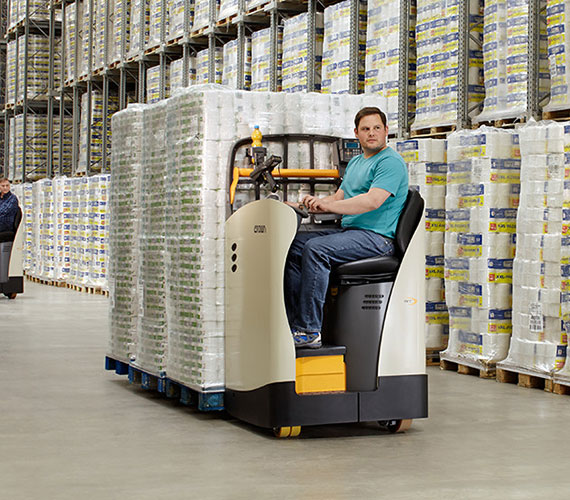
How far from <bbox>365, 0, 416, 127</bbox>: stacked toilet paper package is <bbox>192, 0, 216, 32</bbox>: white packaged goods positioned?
3.76m

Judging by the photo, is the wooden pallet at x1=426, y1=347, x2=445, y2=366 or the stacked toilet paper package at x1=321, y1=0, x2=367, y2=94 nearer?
the wooden pallet at x1=426, y1=347, x2=445, y2=366

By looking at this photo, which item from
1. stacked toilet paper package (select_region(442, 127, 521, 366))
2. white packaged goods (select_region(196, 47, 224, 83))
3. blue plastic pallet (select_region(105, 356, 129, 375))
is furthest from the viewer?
white packaged goods (select_region(196, 47, 224, 83))

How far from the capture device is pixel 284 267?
17.3 feet

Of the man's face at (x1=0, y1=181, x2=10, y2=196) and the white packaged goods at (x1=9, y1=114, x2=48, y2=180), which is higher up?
the white packaged goods at (x1=9, y1=114, x2=48, y2=180)

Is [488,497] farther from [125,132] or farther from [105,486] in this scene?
[125,132]

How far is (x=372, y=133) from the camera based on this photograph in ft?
17.9

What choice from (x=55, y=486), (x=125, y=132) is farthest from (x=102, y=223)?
(x=55, y=486)

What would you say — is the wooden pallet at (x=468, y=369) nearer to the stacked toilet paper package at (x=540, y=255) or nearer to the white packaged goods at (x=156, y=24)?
the stacked toilet paper package at (x=540, y=255)

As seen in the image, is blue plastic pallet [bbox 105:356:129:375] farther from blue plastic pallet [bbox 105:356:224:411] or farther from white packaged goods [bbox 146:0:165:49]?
white packaged goods [bbox 146:0:165:49]

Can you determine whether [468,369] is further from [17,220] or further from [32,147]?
[32,147]

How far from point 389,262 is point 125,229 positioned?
2.34m

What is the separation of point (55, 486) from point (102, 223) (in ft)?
37.2

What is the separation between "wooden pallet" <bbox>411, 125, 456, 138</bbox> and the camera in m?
8.60

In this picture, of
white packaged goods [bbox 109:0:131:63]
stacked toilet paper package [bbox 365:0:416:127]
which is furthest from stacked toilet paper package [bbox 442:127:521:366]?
white packaged goods [bbox 109:0:131:63]
